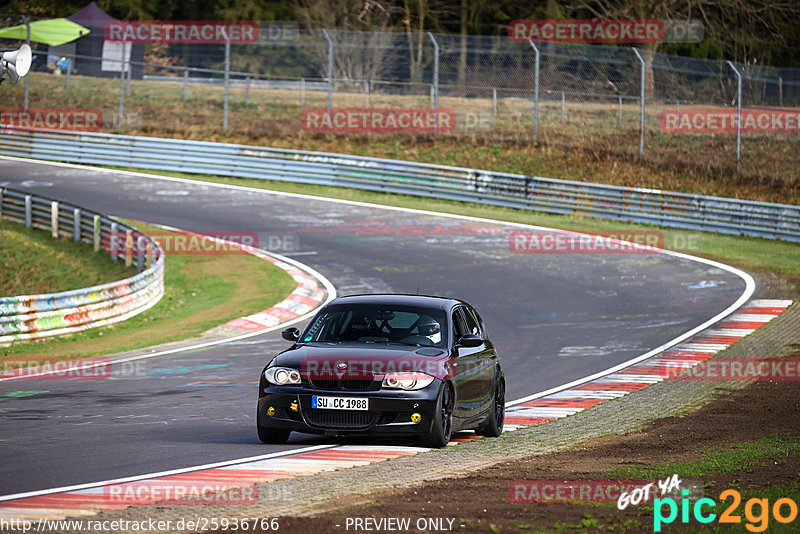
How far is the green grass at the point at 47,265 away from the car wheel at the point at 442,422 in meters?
15.7

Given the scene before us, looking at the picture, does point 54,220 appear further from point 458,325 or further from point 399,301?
point 458,325

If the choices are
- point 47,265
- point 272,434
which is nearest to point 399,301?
point 272,434

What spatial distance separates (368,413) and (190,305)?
44.2ft

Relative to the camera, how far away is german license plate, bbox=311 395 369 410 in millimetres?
9555

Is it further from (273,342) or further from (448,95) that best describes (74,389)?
(448,95)

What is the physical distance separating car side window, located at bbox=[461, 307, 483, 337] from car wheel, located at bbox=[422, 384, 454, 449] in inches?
56.2

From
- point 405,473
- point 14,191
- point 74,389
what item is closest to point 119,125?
point 14,191

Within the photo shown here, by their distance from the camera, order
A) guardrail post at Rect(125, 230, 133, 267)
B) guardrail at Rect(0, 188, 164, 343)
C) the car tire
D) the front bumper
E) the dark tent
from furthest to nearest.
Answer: the dark tent < guardrail post at Rect(125, 230, 133, 267) < guardrail at Rect(0, 188, 164, 343) < the car tire < the front bumper

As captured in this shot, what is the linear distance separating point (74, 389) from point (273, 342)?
15.7 feet

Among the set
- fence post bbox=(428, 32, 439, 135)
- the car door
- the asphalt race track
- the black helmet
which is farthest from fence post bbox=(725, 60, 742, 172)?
the black helmet

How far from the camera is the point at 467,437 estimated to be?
1120 centimetres

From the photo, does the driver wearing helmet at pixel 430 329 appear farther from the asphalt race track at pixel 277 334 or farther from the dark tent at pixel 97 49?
the dark tent at pixel 97 49

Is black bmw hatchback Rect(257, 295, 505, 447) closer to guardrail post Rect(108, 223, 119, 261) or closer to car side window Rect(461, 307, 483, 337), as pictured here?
car side window Rect(461, 307, 483, 337)

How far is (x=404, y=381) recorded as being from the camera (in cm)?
963
